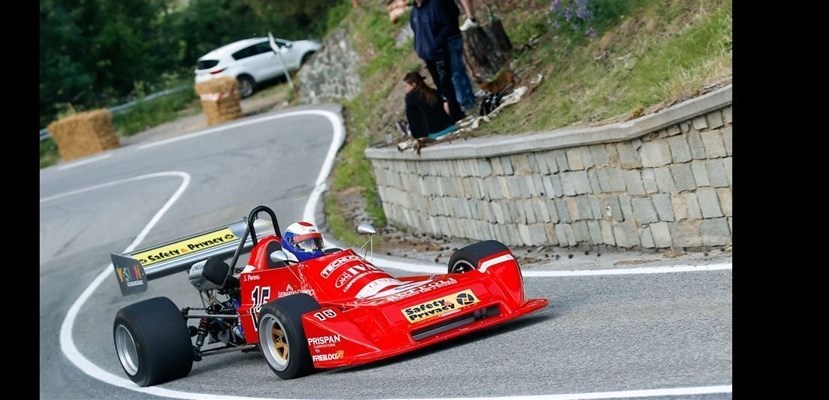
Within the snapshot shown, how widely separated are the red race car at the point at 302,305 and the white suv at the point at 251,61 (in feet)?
76.4

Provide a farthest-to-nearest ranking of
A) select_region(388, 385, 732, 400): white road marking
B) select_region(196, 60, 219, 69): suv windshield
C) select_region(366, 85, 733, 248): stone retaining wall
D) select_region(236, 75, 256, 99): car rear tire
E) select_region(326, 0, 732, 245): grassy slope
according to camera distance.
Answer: select_region(236, 75, 256, 99): car rear tire → select_region(196, 60, 219, 69): suv windshield → select_region(326, 0, 732, 245): grassy slope → select_region(366, 85, 733, 248): stone retaining wall → select_region(388, 385, 732, 400): white road marking

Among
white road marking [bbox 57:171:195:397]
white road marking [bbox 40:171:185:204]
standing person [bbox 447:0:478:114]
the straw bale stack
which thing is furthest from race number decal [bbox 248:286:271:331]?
the straw bale stack

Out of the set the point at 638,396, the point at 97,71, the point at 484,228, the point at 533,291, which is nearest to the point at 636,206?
the point at 533,291

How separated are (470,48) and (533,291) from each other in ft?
23.6

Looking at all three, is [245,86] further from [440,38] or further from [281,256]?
[281,256]

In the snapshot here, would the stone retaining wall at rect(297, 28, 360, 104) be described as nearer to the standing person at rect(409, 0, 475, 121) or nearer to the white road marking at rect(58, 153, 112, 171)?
the white road marking at rect(58, 153, 112, 171)

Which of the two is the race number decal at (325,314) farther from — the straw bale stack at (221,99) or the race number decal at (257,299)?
the straw bale stack at (221,99)

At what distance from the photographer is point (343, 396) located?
920 cm

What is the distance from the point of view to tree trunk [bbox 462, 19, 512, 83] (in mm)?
18319

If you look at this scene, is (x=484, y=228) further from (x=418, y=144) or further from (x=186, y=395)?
(x=186, y=395)

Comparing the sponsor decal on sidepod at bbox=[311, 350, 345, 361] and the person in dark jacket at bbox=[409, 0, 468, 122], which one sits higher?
the person in dark jacket at bbox=[409, 0, 468, 122]

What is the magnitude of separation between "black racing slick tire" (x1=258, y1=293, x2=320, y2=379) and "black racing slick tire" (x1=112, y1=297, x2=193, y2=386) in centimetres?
140

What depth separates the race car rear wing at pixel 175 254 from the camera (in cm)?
1276

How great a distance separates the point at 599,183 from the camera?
41.2ft
